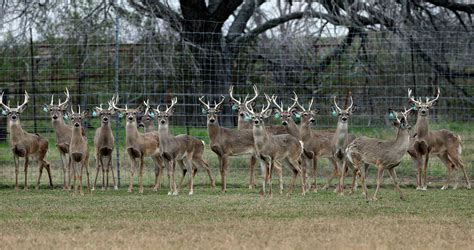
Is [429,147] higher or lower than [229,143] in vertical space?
lower

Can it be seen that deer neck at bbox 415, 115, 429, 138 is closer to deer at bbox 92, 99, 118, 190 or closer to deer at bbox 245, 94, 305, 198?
deer at bbox 245, 94, 305, 198

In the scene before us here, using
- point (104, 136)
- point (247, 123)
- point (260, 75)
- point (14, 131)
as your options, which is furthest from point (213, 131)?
point (14, 131)

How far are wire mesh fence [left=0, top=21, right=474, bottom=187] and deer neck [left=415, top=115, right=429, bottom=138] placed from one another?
6.90 feet

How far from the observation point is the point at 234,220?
490 inches

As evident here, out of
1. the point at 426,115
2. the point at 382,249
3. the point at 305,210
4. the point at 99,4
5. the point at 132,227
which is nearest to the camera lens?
the point at 382,249

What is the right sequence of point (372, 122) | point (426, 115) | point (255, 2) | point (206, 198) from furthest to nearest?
point (255, 2)
point (372, 122)
point (426, 115)
point (206, 198)

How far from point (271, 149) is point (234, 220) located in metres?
4.11

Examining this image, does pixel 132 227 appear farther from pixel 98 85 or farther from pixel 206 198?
pixel 98 85

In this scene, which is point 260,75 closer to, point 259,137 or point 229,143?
point 229,143

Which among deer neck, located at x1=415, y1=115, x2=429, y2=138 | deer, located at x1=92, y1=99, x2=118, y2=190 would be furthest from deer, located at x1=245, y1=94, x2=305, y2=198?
deer, located at x1=92, y1=99, x2=118, y2=190

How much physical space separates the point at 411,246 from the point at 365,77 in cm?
1065

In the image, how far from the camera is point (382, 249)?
9.88 m

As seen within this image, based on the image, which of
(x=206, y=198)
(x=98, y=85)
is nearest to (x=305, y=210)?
(x=206, y=198)

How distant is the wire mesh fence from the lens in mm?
20422
